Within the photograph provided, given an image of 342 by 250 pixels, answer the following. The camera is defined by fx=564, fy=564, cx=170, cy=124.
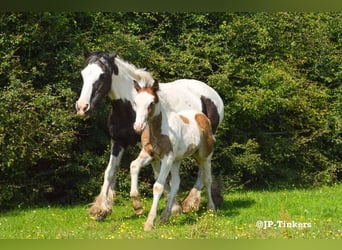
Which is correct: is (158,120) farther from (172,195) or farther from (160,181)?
(172,195)

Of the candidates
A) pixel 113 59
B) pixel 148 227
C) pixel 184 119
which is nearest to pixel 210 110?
pixel 184 119

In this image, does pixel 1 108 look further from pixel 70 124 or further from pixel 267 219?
pixel 267 219

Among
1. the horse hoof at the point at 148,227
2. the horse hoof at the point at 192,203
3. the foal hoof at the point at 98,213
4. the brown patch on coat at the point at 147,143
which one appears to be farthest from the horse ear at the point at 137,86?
the horse hoof at the point at 192,203

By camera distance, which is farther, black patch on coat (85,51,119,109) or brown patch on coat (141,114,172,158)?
black patch on coat (85,51,119,109)

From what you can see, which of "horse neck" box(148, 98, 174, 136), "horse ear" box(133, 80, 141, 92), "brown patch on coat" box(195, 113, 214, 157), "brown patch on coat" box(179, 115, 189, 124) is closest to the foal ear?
"horse ear" box(133, 80, 141, 92)

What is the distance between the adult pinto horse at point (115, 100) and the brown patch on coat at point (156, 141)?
1.64 feet

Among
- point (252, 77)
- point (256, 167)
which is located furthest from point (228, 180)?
point (252, 77)

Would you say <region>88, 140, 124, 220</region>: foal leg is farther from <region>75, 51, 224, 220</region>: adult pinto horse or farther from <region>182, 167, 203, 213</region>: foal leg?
<region>182, 167, 203, 213</region>: foal leg

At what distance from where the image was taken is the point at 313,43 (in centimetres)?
1255

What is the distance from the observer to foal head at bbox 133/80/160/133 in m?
6.33

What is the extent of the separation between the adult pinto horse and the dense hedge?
5.97 ft

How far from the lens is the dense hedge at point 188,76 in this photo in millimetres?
9508

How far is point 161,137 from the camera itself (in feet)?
22.7
